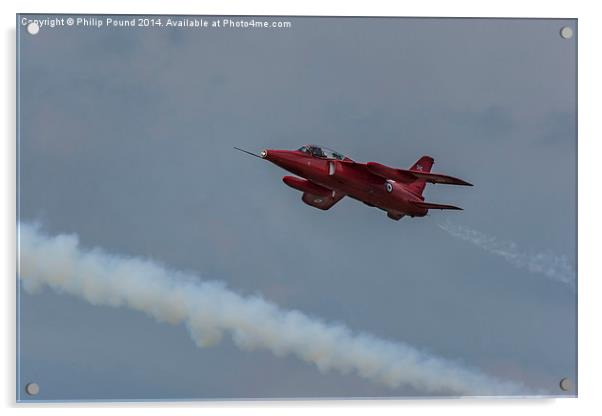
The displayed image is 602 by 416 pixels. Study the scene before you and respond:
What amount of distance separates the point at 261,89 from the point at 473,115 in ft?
10.8

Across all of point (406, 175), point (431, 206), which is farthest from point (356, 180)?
point (431, 206)

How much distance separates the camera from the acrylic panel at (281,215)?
1404 centimetres

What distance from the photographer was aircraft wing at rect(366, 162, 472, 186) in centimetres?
1448

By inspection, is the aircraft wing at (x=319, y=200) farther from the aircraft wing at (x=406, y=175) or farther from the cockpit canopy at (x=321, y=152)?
the aircraft wing at (x=406, y=175)

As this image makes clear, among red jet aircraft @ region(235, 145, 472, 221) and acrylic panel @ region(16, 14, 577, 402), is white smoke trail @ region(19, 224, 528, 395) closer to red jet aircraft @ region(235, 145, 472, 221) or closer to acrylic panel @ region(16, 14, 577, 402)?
acrylic panel @ region(16, 14, 577, 402)

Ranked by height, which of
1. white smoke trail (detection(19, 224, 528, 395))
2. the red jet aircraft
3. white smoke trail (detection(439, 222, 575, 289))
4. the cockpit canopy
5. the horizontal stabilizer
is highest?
the cockpit canopy

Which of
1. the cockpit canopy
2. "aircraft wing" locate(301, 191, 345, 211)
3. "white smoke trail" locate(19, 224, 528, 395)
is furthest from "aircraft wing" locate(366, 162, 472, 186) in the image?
"white smoke trail" locate(19, 224, 528, 395)

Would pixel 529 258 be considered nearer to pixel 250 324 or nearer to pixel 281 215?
pixel 281 215

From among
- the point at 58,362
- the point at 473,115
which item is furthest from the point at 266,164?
the point at 58,362

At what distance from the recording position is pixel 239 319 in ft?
46.8

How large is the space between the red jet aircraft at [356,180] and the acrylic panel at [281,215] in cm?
13

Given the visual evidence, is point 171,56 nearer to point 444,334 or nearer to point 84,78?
point 84,78

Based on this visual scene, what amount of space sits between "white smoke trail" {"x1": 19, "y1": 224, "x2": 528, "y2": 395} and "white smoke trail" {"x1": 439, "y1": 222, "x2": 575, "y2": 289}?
1783mm

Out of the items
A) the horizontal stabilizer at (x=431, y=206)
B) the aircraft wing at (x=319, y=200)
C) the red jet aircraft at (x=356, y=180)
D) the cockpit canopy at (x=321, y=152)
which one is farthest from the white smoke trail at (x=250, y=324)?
the cockpit canopy at (x=321, y=152)
